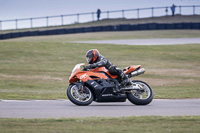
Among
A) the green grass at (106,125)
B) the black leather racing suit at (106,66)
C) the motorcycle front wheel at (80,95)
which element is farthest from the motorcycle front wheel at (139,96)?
the green grass at (106,125)

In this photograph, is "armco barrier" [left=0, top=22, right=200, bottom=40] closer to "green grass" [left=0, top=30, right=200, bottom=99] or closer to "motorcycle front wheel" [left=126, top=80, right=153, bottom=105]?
"green grass" [left=0, top=30, right=200, bottom=99]

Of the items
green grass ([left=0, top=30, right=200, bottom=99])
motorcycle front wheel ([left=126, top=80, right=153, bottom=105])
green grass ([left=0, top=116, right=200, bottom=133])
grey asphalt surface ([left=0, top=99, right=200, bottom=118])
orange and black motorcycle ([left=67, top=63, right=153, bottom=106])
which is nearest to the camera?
green grass ([left=0, top=116, right=200, bottom=133])

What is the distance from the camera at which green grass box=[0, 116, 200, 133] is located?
707 centimetres

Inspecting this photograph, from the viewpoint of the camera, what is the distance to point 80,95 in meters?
10.6

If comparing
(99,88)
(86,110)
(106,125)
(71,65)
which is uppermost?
(99,88)

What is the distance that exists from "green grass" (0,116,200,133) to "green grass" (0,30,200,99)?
259 inches

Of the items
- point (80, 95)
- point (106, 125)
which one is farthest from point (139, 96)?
point (106, 125)

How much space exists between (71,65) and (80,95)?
47.1 ft

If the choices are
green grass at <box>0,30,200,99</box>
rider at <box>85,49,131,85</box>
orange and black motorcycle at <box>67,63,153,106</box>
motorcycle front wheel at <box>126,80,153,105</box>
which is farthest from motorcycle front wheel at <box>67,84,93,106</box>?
green grass at <box>0,30,200,99</box>

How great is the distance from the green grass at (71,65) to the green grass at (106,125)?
21.6ft

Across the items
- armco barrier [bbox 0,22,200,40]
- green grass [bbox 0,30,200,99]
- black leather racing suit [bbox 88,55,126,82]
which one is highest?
armco barrier [bbox 0,22,200,40]

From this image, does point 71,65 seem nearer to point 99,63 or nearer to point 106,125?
point 99,63

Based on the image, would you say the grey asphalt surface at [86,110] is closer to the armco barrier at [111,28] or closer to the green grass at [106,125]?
the green grass at [106,125]

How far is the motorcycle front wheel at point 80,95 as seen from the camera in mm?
10469
